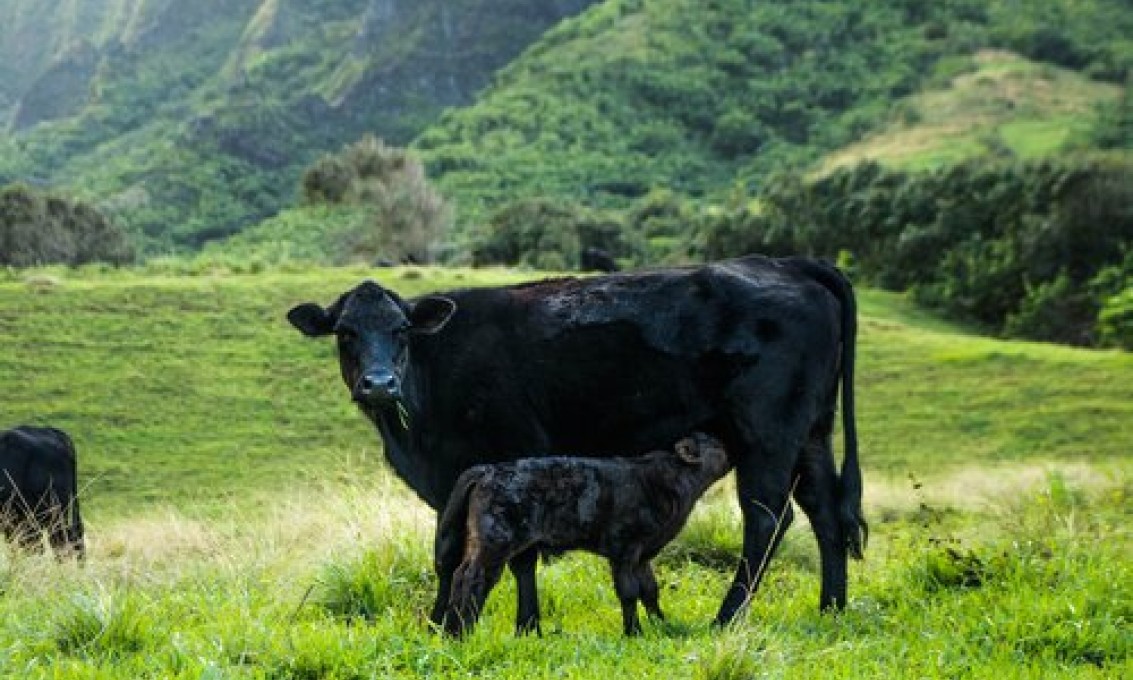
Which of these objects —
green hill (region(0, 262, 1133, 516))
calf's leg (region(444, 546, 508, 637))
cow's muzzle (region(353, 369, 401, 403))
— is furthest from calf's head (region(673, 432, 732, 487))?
green hill (region(0, 262, 1133, 516))

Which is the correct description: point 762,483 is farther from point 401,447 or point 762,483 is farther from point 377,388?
point 377,388

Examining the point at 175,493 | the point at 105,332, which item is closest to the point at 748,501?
the point at 175,493

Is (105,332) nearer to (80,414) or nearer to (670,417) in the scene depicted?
(80,414)

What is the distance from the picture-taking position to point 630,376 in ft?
28.9

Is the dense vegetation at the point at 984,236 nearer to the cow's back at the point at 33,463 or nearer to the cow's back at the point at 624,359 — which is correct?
the cow's back at the point at 33,463

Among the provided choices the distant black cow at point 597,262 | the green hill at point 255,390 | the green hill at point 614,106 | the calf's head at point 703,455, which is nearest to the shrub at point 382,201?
the distant black cow at point 597,262

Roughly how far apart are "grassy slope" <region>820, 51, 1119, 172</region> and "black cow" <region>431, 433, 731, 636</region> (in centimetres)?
7191

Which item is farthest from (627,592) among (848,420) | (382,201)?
(382,201)

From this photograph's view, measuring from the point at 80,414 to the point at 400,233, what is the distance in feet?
97.3

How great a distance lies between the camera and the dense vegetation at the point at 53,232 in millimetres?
44500

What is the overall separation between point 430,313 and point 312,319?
76cm

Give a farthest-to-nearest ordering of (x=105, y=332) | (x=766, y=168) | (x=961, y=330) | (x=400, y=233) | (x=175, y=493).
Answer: (x=766, y=168) < (x=400, y=233) < (x=961, y=330) < (x=105, y=332) < (x=175, y=493)

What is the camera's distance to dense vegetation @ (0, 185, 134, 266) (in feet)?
146

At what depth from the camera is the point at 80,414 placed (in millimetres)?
25000
